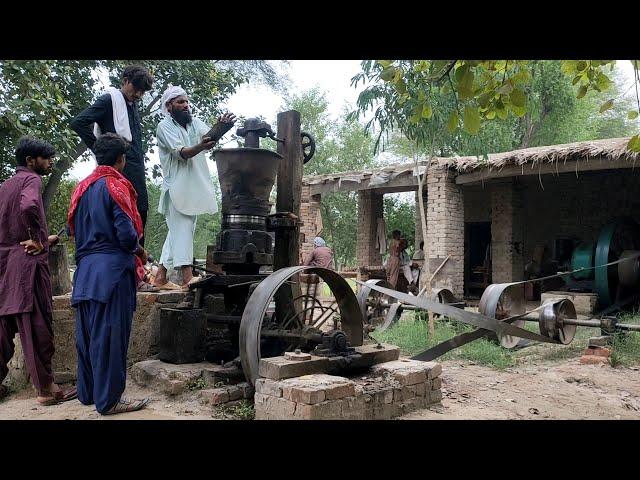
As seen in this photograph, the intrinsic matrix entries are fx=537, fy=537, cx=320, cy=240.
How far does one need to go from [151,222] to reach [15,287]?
14.9 m

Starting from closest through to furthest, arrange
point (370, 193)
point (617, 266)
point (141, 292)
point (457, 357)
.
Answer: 1. point (141, 292)
2. point (457, 357)
3. point (617, 266)
4. point (370, 193)

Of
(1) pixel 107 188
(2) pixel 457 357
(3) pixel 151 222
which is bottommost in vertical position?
(2) pixel 457 357

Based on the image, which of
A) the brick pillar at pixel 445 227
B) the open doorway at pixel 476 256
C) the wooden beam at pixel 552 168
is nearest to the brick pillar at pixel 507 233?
the open doorway at pixel 476 256

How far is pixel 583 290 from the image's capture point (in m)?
9.78

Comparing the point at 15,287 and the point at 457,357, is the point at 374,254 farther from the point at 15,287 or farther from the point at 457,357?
the point at 15,287

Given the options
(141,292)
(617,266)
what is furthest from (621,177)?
(141,292)

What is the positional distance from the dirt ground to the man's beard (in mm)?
2302

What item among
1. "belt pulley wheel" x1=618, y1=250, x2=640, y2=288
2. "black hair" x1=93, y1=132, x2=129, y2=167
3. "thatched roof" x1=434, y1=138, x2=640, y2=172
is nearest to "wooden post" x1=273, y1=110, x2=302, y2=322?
"black hair" x1=93, y1=132, x2=129, y2=167

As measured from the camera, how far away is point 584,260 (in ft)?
31.8

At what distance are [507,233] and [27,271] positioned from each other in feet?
33.4

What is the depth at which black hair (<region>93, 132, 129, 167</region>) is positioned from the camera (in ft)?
11.4

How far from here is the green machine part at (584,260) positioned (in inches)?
379

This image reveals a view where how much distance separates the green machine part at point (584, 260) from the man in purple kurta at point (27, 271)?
8.78 meters

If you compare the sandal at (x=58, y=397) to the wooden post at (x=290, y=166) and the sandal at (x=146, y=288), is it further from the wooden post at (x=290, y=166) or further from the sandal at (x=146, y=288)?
the wooden post at (x=290, y=166)
